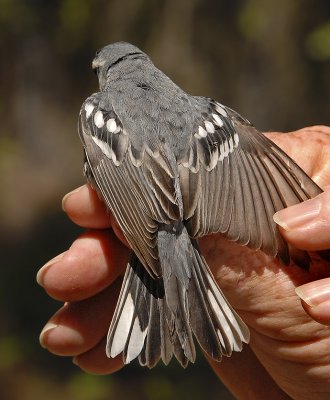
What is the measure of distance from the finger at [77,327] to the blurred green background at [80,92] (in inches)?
144

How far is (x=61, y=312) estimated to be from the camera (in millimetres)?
3217

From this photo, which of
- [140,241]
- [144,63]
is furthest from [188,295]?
[144,63]

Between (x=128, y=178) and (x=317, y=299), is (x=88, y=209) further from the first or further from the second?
(x=317, y=299)

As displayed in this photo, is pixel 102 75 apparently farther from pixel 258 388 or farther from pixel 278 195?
pixel 258 388

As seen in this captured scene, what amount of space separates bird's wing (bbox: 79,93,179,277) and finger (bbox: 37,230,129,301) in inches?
9.6

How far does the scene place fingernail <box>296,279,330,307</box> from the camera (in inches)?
98.4

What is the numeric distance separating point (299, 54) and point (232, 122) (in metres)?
4.54

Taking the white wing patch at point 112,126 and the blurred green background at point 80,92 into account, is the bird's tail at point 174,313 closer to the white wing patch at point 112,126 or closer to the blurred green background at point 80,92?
the white wing patch at point 112,126

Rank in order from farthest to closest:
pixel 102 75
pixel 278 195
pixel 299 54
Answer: pixel 299 54, pixel 102 75, pixel 278 195

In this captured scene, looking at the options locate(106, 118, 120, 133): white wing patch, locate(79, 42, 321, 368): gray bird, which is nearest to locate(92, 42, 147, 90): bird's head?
locate(79, 42, 321, 368): gray bird

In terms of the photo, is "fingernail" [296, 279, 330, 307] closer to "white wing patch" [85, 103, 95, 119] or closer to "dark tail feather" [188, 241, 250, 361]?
"dark tail feather" [188, 241, 250, 361]

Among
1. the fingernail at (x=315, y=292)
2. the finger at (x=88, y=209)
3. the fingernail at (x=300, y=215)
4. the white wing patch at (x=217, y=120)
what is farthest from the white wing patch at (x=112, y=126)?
the fingernail at (x=315, y=292)

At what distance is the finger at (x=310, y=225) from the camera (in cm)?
256

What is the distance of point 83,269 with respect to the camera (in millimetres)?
3090
